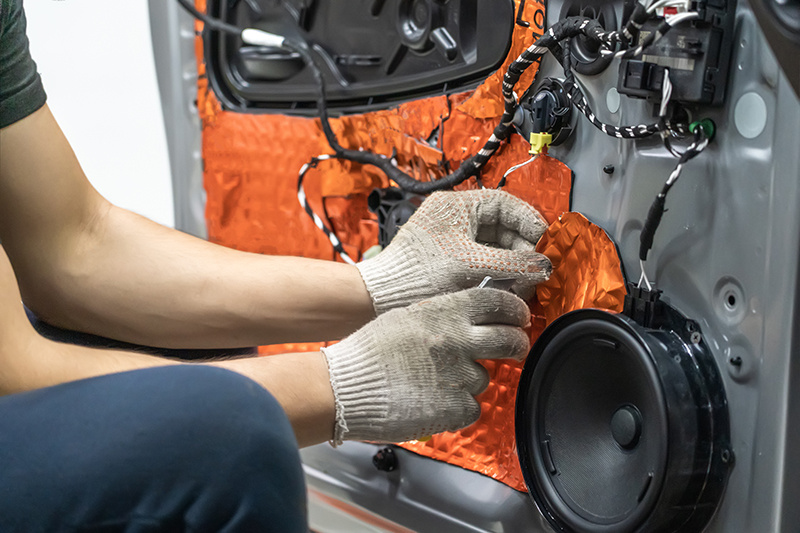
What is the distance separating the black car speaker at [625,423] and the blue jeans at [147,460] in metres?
0.40

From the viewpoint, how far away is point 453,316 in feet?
3.17

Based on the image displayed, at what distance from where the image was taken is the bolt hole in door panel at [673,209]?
72 cm

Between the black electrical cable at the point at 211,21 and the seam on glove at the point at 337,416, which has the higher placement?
the black electrical cable at the point at 211,21

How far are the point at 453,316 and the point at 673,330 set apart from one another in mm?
278

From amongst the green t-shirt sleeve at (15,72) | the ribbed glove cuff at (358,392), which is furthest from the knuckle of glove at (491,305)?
the green t-shirt sleeve at (15,72)

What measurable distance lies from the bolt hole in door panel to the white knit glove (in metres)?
0.18

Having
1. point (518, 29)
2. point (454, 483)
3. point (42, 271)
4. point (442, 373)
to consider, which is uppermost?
point (518, 29)

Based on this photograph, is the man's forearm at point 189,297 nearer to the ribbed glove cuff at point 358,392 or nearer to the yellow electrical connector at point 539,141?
the ribbed glove cuff at point 358,392

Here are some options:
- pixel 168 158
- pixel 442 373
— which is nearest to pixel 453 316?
pixel 442 373

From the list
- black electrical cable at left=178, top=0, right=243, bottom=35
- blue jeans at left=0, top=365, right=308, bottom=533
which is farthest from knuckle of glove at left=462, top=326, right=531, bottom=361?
black electrical cable at left=178, top=0, right=243, bottom=35

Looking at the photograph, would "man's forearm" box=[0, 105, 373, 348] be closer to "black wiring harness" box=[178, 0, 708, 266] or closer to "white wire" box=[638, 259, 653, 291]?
"black wiring harness" box=[178, 0, 708, 266]

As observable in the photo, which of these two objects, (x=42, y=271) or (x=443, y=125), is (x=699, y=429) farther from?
(x=42, y=271)

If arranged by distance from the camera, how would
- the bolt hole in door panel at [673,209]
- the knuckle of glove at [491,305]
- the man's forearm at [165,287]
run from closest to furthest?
the bolt hole in door panel at [673,209]
the knuckle of glove at [491,305]
the man's forearm at [165,287]

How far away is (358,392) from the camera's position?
3.00ft
